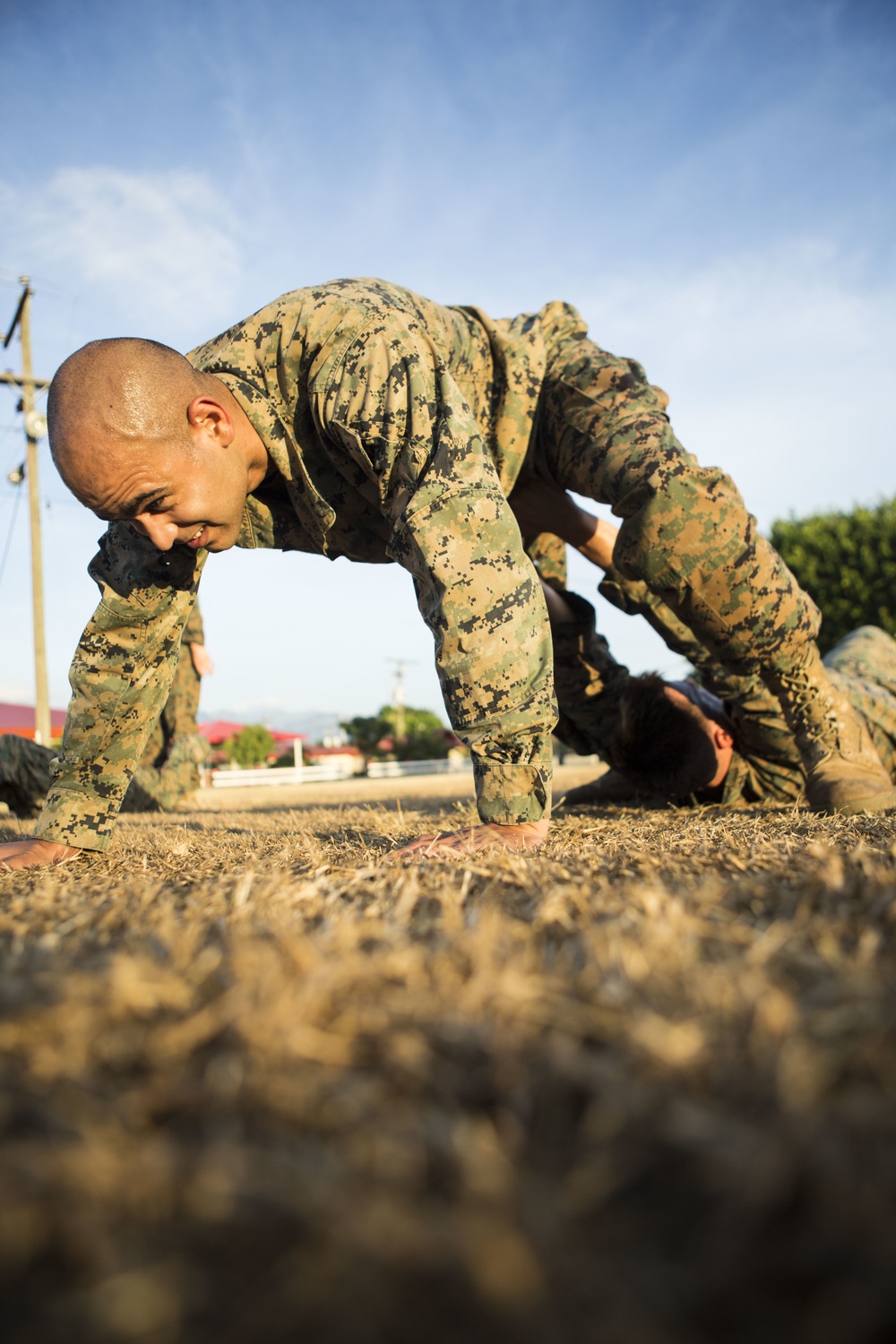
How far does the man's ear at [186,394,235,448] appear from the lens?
80.1 inches

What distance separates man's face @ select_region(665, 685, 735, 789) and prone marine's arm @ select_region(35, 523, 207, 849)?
2098 mm

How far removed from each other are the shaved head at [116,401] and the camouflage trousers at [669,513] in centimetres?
117

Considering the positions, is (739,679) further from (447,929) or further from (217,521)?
(447,929)

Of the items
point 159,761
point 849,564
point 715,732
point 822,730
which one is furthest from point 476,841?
point 849,564

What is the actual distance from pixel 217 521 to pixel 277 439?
0.28 metres

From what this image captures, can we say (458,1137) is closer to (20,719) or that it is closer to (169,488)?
(169,488)

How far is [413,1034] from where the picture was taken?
55 centimetres

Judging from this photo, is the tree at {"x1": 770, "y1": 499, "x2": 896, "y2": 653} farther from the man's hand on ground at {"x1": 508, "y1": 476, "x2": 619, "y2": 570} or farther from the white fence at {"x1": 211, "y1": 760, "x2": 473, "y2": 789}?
the man's hand on ground at {"x1": 508, "y1": 476, "x2": 619, "y2": 570}

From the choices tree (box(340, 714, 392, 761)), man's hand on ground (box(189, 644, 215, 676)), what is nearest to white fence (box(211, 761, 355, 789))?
tree (box(340, 714, 392, 761))

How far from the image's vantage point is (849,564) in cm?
1630

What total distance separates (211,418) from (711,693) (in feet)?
7.76

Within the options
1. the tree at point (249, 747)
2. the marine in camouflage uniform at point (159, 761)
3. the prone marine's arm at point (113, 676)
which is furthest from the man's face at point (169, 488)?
the tree at point (249, 747)

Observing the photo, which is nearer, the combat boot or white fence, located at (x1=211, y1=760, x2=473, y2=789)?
the combat boot

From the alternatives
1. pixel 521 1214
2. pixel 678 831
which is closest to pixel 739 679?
pixel 678 831
